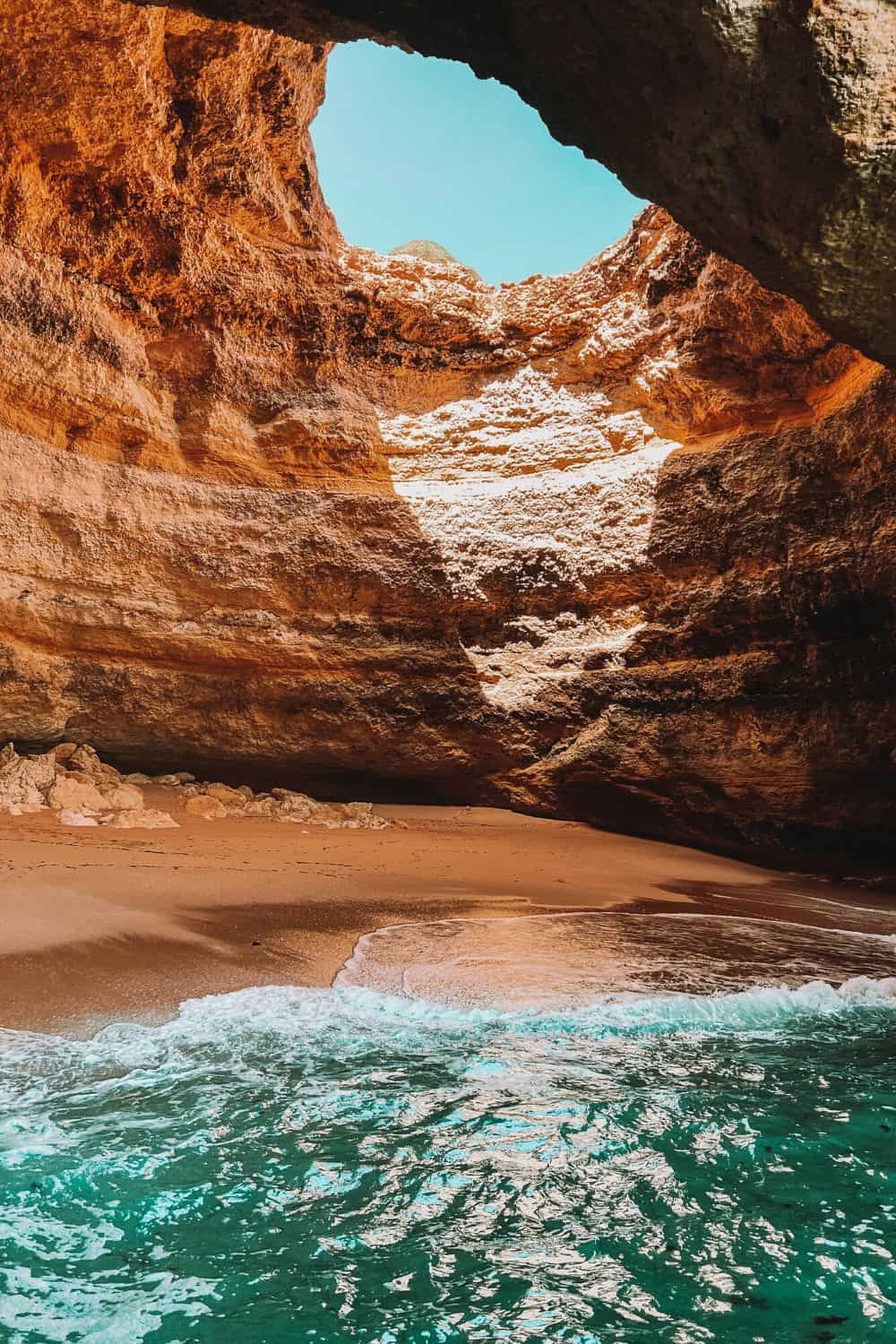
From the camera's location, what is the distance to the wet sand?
10.1ft

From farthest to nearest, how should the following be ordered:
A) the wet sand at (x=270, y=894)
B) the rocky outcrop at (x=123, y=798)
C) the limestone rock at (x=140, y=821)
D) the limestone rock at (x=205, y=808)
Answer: the limestone rock at (x=205, y=808), the rocky outcrop at (x=123, y=798), the limestone rock at (x=140, y=821), the wet sand at (x=270, y=894)

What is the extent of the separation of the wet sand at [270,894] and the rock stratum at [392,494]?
0.94m

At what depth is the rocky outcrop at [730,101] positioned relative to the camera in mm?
2803

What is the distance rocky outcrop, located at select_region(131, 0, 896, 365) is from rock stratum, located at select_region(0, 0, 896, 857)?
3.49 m

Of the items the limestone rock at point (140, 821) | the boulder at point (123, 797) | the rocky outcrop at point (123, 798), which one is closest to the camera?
the limestone rock at point (140, 821)

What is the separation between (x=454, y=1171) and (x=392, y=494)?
22.9ft

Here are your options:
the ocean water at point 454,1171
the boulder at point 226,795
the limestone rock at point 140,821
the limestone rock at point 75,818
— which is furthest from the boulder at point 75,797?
the ocean water at point 454,1171

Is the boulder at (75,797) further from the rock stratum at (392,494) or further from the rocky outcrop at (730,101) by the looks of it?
the rocky outcrop at (730,101)

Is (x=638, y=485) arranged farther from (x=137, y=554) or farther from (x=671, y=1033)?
(x=671, y=1033)

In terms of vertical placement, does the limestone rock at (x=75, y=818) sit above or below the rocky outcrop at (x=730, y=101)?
below

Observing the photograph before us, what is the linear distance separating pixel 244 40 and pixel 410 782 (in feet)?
21.7

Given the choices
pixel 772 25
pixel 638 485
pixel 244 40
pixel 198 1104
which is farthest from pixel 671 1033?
pixel 244 40

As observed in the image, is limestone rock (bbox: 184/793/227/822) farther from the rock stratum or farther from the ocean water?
the ocean water

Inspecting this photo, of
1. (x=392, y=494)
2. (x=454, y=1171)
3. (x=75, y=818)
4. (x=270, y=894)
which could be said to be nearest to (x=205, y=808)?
(x=75, y=818)
